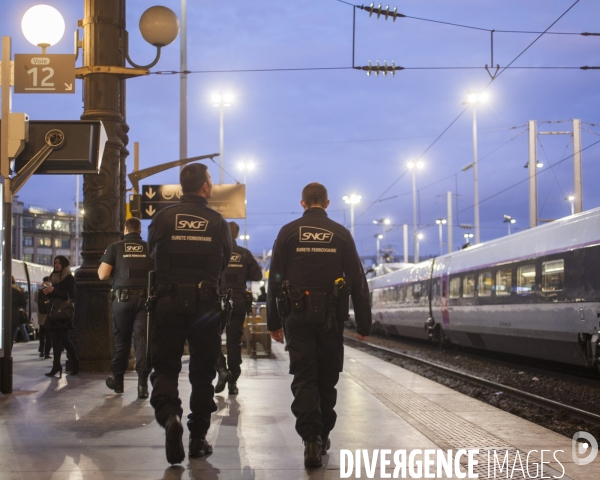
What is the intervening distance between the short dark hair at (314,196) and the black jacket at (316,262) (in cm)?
9

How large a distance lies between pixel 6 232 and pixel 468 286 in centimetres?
1524

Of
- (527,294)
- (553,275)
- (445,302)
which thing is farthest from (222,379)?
(445,302)

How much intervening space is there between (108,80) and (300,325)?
677 cm

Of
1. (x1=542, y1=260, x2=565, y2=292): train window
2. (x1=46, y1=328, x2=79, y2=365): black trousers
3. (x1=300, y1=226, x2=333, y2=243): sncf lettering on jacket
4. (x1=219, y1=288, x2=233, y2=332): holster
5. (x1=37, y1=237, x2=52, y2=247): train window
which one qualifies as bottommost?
(x1=46, y1=328, x2=79, y2=365): black trousers

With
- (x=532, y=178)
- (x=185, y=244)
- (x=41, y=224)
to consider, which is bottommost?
(x=185, y=244)

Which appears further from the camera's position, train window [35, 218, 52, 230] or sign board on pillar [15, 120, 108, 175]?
train window [35, 218, 52, 230]

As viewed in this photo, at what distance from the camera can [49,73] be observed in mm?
9602

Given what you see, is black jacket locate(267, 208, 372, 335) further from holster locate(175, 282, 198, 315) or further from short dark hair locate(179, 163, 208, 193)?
short dark hair locate(179, 163, 208, 193)

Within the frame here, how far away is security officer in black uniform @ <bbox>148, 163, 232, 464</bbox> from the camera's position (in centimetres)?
575

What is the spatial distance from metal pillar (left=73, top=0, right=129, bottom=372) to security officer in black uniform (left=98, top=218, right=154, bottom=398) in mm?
2614

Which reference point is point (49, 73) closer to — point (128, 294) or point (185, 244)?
point (128, 294)

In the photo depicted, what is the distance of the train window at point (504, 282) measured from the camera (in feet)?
59.1

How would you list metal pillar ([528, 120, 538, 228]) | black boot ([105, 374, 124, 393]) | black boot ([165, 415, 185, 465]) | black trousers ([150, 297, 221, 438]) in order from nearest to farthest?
black boot ([165, 415, 185, 465]) → black trousers ([150, 297, 221, 438]) → black boot ([105, 374, 124, 393]) → metal pillar ([528, 120, 538, 228])

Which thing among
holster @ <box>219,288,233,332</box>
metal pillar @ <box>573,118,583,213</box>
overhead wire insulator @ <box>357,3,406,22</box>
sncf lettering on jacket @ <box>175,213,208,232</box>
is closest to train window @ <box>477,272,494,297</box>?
overhead wire insulator @ <box>357,3,406,22</box>
